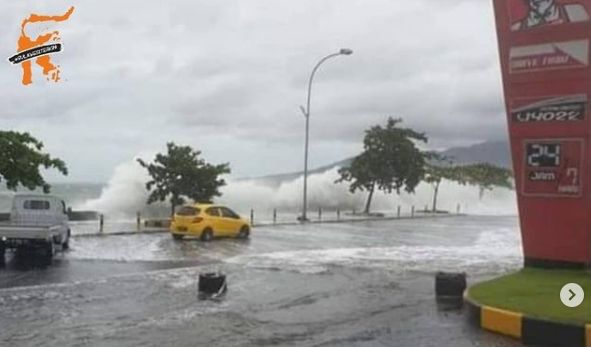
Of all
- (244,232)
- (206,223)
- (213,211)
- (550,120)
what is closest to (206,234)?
(206,223)

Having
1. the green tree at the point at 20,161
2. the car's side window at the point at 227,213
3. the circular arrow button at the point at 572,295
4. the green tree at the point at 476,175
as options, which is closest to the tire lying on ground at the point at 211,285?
the circular arrow button at the point at 572,295

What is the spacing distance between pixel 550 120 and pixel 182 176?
2496cm

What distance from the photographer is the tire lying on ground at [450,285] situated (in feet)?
44.0

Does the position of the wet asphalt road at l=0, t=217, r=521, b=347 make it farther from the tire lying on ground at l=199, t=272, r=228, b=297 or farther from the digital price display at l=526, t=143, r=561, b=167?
the digital price display at l=526, t=143, r=561, b=167

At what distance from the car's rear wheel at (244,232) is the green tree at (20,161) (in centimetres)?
832

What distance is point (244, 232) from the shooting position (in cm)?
2952

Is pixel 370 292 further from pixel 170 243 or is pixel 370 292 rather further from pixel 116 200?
pixel 116 200

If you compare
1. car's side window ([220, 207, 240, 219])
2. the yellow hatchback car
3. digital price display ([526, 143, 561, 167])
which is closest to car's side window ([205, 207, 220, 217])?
the yellow hatchback car

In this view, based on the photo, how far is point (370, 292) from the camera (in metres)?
14.1

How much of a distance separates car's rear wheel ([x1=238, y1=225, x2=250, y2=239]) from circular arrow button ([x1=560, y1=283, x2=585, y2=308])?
1790cm

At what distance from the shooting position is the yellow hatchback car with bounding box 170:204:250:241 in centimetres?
2744

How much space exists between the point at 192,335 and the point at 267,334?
96cm

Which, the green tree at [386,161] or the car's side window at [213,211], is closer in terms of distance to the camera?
the car's side window at [213,211]

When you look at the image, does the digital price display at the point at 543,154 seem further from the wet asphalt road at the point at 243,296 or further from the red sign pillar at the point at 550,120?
the wet asphalt road at the point at 243,296
